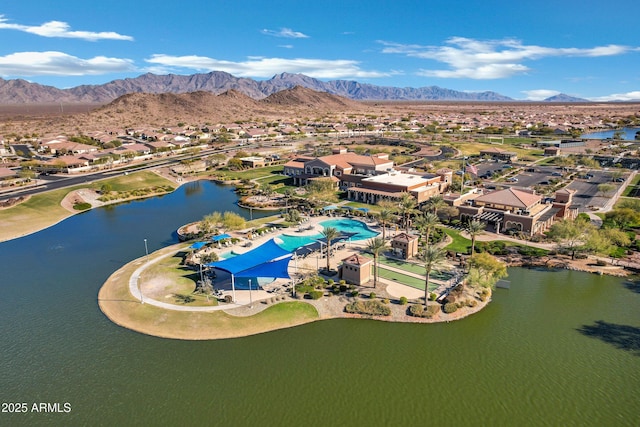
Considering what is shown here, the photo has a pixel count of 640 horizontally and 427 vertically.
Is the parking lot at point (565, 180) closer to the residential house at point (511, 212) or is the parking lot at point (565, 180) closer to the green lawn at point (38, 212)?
the residential house at point (511, 212)

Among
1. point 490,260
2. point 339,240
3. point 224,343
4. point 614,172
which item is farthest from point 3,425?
point 614,172

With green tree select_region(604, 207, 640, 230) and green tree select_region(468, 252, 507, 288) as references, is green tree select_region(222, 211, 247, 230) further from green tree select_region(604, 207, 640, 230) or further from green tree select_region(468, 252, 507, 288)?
green tree select_region(604, 207, 640, 230)

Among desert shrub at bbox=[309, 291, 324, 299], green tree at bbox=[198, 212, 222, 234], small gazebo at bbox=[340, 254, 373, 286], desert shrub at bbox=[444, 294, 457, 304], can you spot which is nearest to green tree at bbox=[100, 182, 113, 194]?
green tree at bbox=[198, 212, 222, 234]

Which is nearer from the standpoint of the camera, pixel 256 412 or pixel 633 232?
pixel 256 412

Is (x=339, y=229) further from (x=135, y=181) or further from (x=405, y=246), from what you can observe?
(x=135, y=181)

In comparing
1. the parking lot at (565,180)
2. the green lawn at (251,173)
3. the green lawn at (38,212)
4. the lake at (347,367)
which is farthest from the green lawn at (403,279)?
the green lawn at (251,173)

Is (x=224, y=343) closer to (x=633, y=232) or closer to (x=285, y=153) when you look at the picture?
(x=633, y=232)

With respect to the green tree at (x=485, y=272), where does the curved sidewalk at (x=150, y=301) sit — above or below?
below
